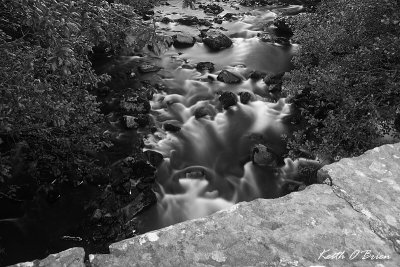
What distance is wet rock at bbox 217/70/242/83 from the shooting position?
13039mm

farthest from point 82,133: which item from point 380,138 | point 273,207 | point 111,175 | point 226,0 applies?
point 226,0

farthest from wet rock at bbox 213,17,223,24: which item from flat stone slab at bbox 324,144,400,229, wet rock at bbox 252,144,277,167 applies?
flat stone slab at bbox 324,144,400,229

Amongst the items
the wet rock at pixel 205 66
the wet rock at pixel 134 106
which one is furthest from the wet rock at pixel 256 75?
the wet rock at pixel 134 106

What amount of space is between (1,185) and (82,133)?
81.4 inches

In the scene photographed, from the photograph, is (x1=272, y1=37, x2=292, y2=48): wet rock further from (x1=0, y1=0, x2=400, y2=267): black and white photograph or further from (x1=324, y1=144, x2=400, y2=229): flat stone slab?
(x1=324, y1=144, x2=400, y2=229): flat stone slab

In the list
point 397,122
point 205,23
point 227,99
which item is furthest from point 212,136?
point 205,23

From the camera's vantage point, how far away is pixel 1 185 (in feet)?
23.7

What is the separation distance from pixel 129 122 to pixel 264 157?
13.8 feet

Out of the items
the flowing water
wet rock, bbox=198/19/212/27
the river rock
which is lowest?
the flowing water

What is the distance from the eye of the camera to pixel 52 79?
6.30 m

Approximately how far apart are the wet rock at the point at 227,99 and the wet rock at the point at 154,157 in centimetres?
349

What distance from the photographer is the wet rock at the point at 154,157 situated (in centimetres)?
905

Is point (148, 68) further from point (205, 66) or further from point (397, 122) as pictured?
point (397, 122)
